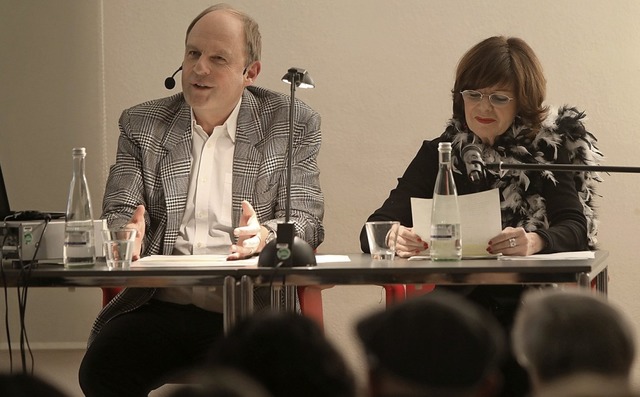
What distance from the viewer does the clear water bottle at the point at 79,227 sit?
2234 millimetres

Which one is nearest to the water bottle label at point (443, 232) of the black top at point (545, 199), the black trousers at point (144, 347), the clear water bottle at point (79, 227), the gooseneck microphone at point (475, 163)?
the gooseneck microphone at point (475, 163)

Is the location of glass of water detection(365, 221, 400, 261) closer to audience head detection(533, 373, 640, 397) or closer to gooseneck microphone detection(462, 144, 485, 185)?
gooseneck microphone detection(462, 144, 485, 185)

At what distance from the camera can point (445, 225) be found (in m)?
2.27

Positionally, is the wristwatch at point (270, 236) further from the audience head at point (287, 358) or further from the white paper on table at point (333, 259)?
the audience head at point (287, 358)

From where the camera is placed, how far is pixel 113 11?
4.18 m

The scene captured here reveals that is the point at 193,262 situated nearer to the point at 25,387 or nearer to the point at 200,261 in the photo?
the point at 200,261

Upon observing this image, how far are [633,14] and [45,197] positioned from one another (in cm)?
261

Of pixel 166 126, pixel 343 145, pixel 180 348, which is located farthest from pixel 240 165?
pixel 343 145

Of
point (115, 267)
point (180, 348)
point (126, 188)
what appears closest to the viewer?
point (115, 267)

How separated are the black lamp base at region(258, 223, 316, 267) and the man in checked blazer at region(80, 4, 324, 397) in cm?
40

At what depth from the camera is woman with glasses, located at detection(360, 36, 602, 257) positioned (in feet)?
9.18

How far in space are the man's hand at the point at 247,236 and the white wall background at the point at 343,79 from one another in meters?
1.48

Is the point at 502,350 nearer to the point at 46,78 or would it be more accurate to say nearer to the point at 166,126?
the point at 166,126

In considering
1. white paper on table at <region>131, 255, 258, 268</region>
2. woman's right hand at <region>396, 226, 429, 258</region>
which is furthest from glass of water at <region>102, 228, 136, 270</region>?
woman's right hand at <region>396, 226, 429, 258</region>
